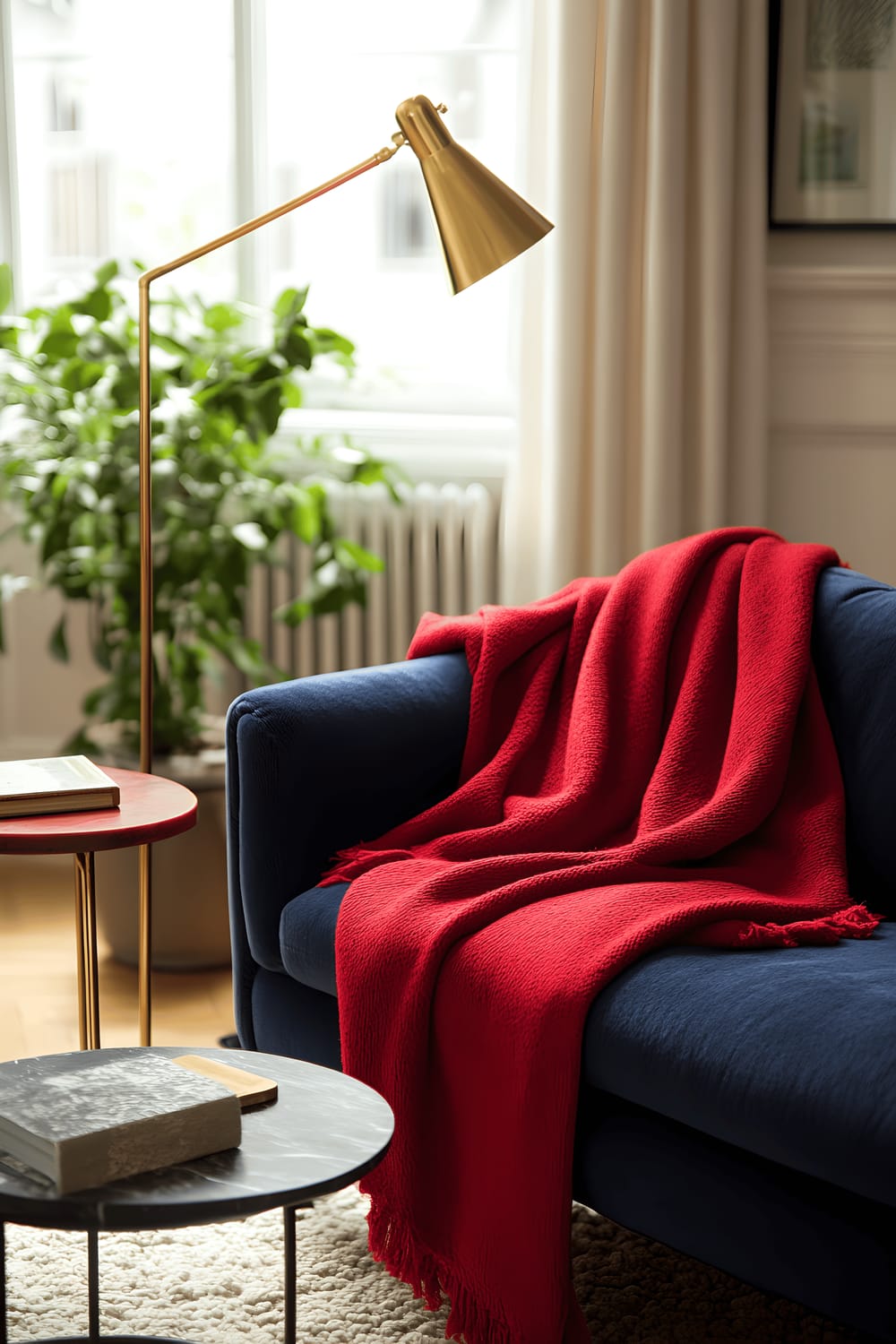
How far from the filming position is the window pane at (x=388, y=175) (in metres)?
3.25

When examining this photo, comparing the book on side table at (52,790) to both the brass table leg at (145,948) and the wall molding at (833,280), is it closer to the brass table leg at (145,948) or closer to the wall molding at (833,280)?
the brass table leg at (145,948)

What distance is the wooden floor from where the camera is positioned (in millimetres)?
2514

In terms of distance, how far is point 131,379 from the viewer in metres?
2.77

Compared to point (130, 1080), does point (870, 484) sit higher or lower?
higher

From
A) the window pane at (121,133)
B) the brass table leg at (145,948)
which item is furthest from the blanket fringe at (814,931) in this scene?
the window pane at (121,133)

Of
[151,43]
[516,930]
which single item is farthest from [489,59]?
[516,930]

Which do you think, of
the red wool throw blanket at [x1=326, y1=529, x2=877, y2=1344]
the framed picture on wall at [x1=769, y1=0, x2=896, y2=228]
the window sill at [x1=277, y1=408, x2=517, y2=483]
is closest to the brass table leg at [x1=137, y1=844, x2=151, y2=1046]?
the red wool throw blanket at [x1=326, y1=529, x2=877, y2=1344]

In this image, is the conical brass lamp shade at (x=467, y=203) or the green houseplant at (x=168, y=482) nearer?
the conical brass lamp shade at (x=467, y=203)

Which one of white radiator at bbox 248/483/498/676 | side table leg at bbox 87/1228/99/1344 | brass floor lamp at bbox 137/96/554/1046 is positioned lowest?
side table leg at bbox 87/1228/99/1344

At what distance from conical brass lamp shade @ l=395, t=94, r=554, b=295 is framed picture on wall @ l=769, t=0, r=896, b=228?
1273 mm

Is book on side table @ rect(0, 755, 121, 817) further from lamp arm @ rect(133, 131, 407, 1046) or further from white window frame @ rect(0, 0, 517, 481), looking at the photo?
white window frame @ rect(0, 0, 517, 481)

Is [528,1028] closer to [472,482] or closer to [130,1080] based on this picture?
[130,1080]

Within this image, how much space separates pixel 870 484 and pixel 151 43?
1859 mm

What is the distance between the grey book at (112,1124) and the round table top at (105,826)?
0.52 metres
